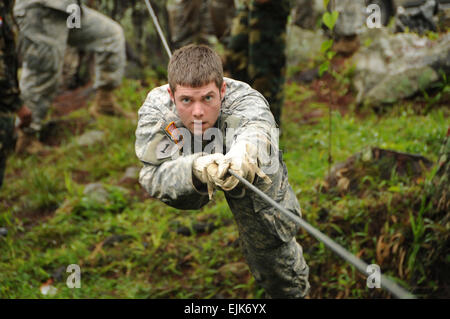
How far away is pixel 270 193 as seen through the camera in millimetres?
1848

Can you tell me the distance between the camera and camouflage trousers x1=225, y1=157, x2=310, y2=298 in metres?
1.87

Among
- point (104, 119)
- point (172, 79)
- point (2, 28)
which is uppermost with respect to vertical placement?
point (2, 28)

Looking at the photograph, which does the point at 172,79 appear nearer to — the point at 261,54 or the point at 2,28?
the point at 2,28

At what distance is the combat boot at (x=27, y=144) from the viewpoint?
4312 mm

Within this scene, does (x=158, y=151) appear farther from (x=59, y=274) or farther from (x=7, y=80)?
(x=7, y=80)

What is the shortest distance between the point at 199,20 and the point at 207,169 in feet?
17.0

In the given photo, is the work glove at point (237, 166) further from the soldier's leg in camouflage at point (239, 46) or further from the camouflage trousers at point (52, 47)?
the camouflage trousers at point (52, 47)

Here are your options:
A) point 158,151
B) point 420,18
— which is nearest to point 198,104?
point 158,151

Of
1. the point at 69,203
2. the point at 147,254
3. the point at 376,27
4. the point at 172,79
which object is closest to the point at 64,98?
the point at 69,203

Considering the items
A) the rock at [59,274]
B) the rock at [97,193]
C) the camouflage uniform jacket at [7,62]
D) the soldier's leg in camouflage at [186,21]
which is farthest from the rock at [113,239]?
the soldier's leg in camouflage at [186,21]

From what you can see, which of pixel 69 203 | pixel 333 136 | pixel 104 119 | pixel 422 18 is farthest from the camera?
pixel 422 18

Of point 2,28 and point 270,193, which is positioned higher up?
point 2,28

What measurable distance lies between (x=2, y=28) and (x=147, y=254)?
187 cm

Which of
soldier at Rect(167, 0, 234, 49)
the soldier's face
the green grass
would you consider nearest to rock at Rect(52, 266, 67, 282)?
the green grass
